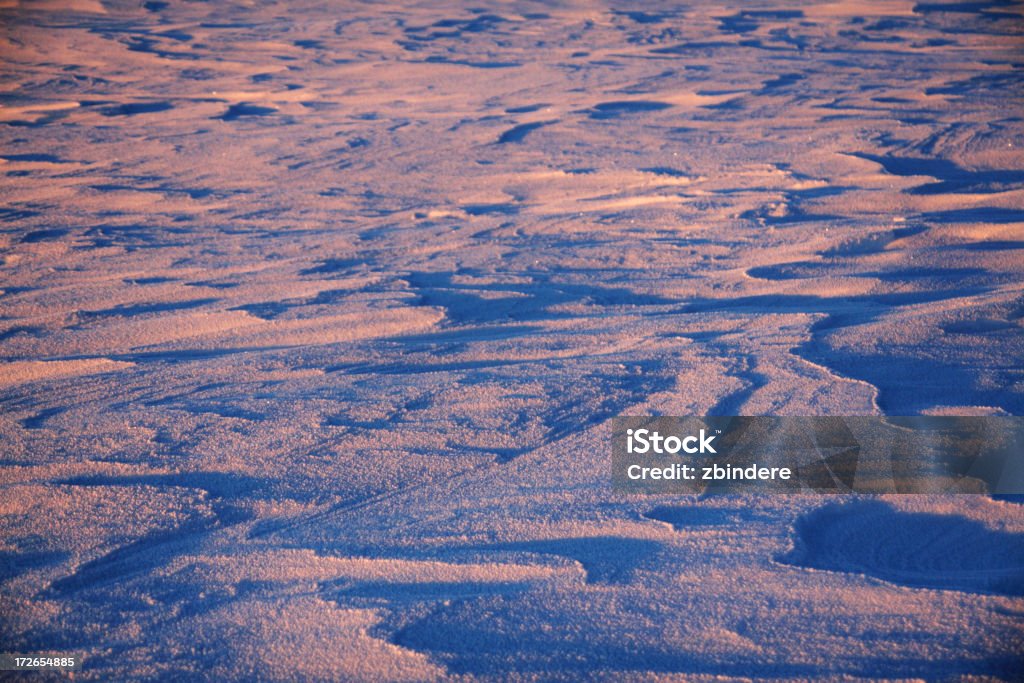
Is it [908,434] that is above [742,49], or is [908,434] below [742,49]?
below

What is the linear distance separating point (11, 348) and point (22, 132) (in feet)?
20.9

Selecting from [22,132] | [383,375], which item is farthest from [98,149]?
[383,375]

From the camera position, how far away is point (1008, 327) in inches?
175

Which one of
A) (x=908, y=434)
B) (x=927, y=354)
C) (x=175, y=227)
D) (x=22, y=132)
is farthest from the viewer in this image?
(x=22, y=132)

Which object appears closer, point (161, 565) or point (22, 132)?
point (161, 565)

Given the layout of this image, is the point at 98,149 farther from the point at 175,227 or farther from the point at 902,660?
the point at 902,660

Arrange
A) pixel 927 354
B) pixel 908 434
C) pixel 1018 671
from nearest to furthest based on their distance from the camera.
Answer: pixel 1018 671 < pixel 908 434 < pixel 927 354

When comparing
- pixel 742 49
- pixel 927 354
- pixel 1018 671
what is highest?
pixel 742 49

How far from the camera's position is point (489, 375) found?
419cm

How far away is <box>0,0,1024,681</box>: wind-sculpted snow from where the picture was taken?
2.63 m

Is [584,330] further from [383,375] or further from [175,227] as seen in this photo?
[175,227]

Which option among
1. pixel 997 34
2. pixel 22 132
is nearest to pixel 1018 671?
pixel 22 132

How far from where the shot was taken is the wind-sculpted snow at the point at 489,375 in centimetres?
263

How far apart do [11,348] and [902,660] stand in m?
4.30
